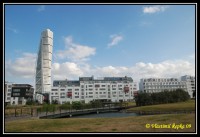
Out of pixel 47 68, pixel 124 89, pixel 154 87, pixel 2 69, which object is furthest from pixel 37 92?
pixel 2 69

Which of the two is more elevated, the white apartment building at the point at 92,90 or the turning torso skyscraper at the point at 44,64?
the turning torso skyscraper at the point at 44,64

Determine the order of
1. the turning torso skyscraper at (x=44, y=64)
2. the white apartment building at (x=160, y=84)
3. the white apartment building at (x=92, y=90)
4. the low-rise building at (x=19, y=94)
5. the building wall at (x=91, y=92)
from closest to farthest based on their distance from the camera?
the low-rise building at (x=19, y=94), the building wall at (x=91, y=92), the white apartment building at (x=92, y=90), the turning torso skyscraper at (x=44, y=64), the white apartment building at (x=160, y=84)

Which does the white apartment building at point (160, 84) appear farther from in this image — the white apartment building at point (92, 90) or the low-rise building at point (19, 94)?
the low-rise building at point (19, 94)

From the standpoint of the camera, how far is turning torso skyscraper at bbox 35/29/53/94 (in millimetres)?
182000

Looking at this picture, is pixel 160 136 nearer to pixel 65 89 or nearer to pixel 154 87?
pixel 65 89

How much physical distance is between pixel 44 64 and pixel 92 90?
45234 mm

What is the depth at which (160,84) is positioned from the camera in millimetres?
186750

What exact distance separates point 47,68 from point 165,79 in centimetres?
9641

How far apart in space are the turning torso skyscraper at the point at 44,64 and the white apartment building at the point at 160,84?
260ft

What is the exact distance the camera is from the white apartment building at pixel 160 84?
7343 inches

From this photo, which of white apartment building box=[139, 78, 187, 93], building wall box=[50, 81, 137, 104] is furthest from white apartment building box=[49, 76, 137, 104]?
white apartment building box=[139, 78, 187, 93]

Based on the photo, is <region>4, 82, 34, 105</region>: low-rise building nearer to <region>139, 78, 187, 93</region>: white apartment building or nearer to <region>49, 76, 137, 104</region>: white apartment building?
<region>49, 76, 137, 104</region>: white apartment building

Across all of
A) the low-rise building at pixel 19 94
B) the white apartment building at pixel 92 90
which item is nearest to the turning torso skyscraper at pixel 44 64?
the white apartment building at pixel 92 90

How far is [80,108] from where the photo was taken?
108m
